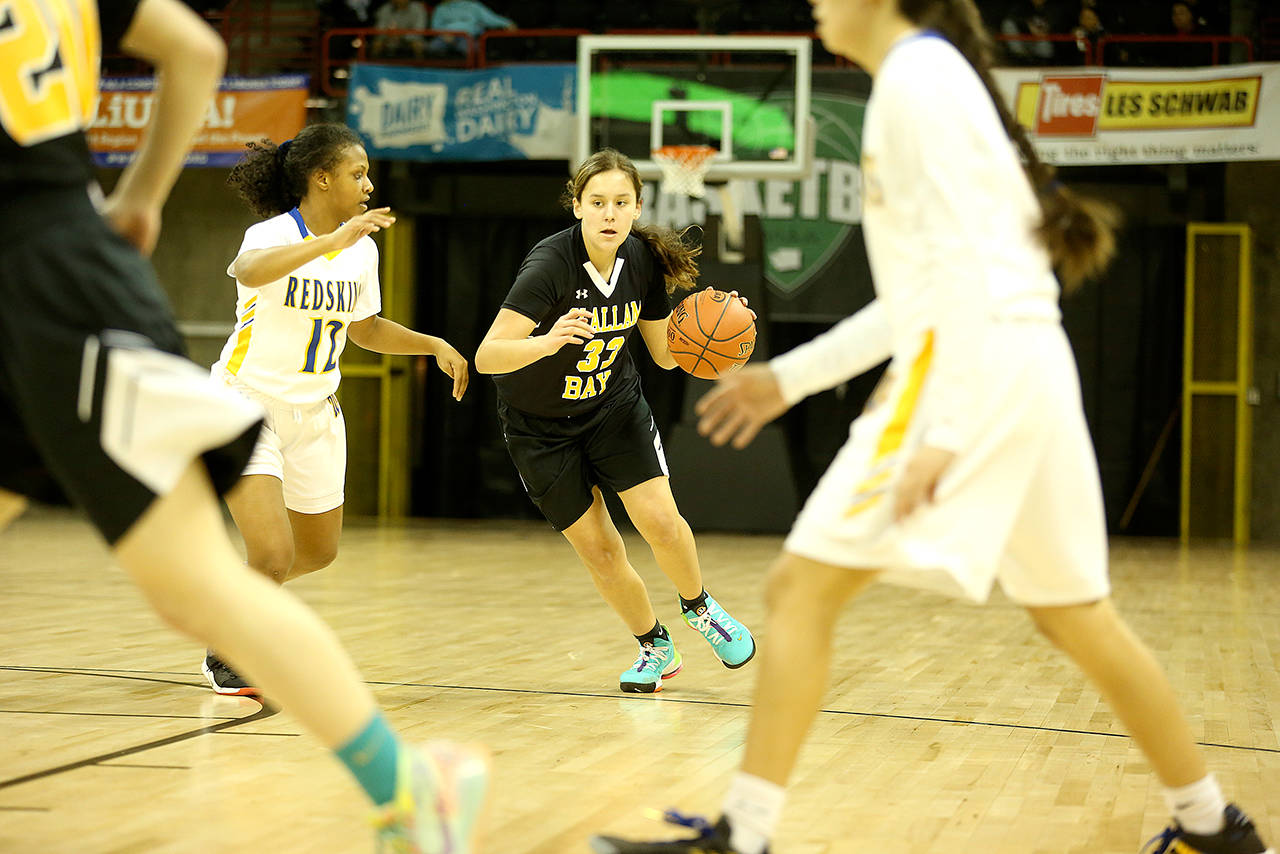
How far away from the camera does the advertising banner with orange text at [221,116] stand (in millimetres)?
11867

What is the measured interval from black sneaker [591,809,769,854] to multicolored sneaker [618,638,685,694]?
198 cm

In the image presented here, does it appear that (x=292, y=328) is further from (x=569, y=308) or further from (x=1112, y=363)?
(x=1112, y=363)

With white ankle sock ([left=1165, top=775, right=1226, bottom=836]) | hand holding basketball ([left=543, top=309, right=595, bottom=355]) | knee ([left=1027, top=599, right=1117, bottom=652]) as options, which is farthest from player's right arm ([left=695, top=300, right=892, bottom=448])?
hand holding basketball ([left=543, top=309, right=595, bottom=355])

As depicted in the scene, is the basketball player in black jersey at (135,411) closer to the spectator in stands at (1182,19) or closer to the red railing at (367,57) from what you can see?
the red railing at (367,57)

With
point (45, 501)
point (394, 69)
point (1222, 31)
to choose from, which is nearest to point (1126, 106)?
point (1222, 31)

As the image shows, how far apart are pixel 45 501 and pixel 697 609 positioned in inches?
99.0

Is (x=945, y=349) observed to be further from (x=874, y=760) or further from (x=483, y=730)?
(x=483, y=730)

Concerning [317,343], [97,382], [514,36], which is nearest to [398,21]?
[514,36]

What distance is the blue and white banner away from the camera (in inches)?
445

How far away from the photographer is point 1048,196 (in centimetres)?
212

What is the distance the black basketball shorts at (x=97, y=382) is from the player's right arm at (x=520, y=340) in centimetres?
173

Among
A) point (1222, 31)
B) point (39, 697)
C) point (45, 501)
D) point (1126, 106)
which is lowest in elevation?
point (39, 697)

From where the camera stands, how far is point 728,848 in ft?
6.64

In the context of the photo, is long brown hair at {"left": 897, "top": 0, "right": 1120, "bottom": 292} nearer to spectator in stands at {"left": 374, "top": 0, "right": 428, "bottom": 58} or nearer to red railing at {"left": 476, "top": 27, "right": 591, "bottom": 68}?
red railing at {"left": 476, "top": 27, "right": 591, "bottom": 68}
